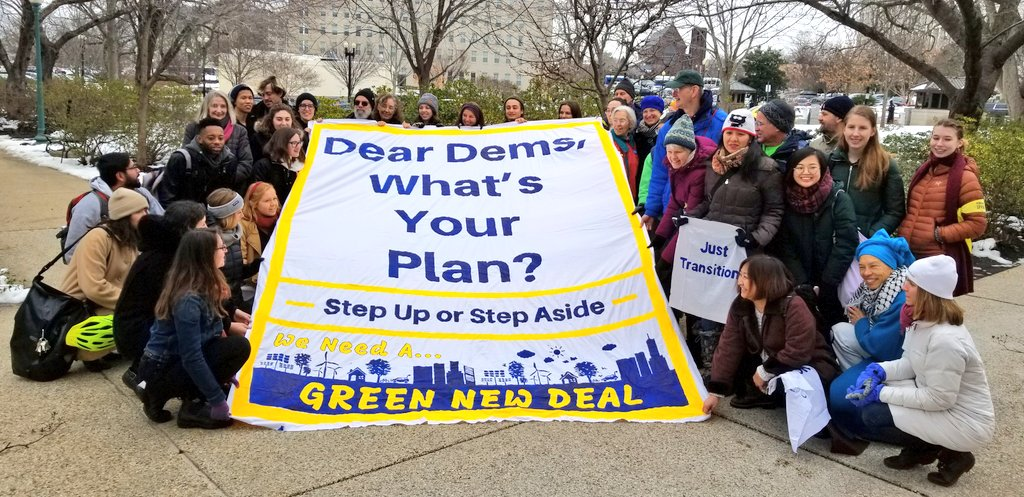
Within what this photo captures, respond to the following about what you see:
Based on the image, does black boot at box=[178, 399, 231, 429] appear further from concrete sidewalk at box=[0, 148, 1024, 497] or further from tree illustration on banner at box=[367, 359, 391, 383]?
tree illustration on banner at box=[367, 359, 391, 383]

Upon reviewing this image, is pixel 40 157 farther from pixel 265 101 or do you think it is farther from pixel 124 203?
pixel 124 203

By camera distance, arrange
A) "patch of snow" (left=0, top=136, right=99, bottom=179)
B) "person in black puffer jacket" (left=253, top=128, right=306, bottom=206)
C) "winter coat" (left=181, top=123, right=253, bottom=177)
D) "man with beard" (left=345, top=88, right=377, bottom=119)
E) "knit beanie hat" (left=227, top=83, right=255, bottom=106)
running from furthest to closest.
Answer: "patch of snow" (left=0, top=136, right=99, bottom=179)
"man with beard" (left=345, top=88, right=377, bottom=119)
"knit beanie hat" (left=227, top=83, right=255, bottom=106)
"winter coat" (left=181, top=123, right=253, bottom=177)
"person in black puffer jacket" (left=253, top=128, right=306, bottom=206)

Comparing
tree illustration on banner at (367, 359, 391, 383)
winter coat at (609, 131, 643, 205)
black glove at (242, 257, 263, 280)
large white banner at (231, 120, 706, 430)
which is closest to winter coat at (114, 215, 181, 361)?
large white banner at (231, 120, 706, 430)

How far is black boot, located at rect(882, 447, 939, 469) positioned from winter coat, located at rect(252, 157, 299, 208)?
391 cm

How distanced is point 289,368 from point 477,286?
1.19 meters

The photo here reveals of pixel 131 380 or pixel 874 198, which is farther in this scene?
pixel 874 198

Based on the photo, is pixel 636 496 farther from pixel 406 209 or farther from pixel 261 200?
pixel 261 200

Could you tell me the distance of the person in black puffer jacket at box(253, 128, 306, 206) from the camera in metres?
5.09

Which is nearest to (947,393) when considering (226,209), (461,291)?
(461,291)

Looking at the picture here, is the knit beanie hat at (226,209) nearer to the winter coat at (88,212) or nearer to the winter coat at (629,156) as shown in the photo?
the winter coat at (88,212)

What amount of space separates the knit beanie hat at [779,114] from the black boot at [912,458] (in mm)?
1873

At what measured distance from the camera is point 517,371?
13.3ft

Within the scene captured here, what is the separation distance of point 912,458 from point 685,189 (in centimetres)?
191

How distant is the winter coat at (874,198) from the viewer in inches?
171
